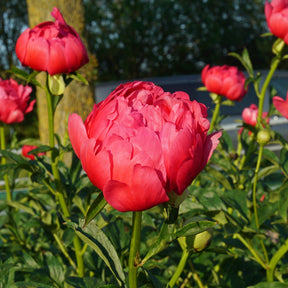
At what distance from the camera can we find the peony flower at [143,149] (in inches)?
17.0

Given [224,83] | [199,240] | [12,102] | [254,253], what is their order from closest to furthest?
[199,240] → [254,253] → [12,102] → [224,83]

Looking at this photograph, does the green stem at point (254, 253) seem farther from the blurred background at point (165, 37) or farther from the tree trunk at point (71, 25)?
the blurred background at point (165, 37)

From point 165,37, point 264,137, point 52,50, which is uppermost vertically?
point 52,50

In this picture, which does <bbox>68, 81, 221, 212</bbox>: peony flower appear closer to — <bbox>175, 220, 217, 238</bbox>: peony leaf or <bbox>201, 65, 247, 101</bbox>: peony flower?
<bbox>175, 220, 217, 238</bbox>: peony leaf

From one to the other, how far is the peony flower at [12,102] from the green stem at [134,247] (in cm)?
87

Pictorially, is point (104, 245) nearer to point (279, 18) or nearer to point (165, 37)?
point (279, 18)

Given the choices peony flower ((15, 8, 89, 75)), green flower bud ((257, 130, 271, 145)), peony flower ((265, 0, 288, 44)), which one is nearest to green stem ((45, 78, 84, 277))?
peony flower ((15, 8, 89, 75))

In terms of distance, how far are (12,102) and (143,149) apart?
925 mm

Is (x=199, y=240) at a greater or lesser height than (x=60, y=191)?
greater

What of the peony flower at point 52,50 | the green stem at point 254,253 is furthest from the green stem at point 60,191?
the green stem at point 254,253

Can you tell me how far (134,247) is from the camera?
0.49m

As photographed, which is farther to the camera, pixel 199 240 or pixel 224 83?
pixel 224 83

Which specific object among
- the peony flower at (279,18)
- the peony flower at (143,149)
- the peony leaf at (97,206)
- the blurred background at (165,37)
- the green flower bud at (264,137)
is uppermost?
the peony flower at (279,18)

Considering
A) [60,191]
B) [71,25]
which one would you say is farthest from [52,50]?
[71,25]
